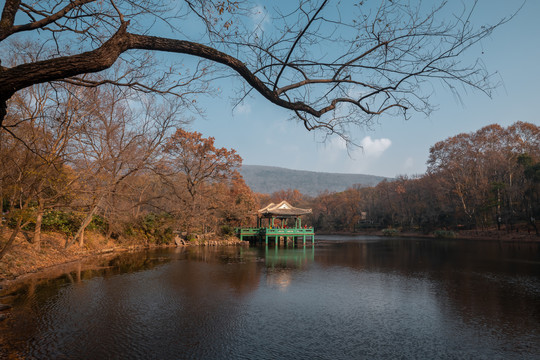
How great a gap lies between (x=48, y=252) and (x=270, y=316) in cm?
1016

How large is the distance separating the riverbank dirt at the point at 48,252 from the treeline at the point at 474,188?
31365 mm

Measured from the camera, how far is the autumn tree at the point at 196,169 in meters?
24.1

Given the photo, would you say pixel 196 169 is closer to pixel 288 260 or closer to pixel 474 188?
pixel 288 260

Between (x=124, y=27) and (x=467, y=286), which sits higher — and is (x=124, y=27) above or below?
above

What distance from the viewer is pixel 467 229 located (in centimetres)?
3600

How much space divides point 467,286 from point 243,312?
6780mm

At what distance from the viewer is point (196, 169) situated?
2555cm

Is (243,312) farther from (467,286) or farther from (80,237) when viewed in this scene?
(80,237)

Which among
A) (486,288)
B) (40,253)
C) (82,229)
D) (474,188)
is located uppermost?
(474,188)

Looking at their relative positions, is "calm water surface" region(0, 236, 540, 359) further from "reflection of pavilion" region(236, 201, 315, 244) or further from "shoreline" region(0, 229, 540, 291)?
"reflection of pavilion" region(236, 201, 315, 244)

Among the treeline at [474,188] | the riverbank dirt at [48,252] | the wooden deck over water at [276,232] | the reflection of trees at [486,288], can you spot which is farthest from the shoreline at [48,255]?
the treeline at [474,188]

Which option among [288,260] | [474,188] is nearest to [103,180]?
[288,260]

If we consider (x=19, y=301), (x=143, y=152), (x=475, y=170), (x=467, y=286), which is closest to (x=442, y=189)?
(x=475, y=170)

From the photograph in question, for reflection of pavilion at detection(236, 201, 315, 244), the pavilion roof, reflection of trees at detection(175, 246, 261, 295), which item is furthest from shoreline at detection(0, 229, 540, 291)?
the pavilion roof
